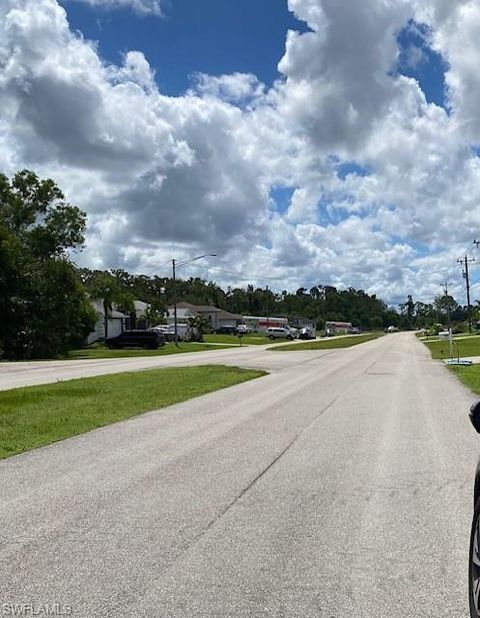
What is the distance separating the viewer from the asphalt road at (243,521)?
4.43 metres

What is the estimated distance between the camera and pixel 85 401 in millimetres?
15742

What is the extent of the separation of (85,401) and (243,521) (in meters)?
10.3

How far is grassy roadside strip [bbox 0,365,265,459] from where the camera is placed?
36.2 feet

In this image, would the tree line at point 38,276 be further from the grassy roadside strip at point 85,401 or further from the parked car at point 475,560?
the parked car at point 475,560

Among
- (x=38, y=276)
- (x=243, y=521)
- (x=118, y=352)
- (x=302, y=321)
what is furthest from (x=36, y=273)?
(x=302, y=321)

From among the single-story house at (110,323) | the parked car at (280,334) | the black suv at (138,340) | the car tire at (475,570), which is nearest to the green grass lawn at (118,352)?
the black suv at (138,340)

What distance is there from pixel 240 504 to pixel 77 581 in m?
2.28

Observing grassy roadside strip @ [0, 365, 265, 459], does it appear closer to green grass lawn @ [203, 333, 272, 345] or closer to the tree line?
the tree line

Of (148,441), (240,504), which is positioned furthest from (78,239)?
(240,504)

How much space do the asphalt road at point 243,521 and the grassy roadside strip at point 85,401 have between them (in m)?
0.78

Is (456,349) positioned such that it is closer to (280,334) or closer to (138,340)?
(138,340)

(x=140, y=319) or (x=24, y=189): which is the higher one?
(x=24, y=189)

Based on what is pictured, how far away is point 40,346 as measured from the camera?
47.5m

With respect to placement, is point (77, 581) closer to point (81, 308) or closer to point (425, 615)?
point (425, 615)
